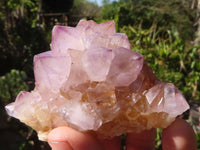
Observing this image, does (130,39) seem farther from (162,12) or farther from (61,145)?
(162,12)

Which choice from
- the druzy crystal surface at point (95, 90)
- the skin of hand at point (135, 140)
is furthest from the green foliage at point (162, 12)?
the druzy crystal surface at point (95, 90)

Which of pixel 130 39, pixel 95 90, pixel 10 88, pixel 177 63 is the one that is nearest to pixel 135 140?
pixel 95 90

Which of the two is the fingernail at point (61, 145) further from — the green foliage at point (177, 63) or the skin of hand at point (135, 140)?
the green foliage at point (177, 63)

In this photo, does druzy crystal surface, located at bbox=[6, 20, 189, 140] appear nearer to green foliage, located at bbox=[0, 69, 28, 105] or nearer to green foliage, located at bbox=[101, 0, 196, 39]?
green foliage, located at bbox=[0, 69, 28, 105]

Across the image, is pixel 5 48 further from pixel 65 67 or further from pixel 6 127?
pixel 65 67

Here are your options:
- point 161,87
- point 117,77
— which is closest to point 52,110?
point 117,77
